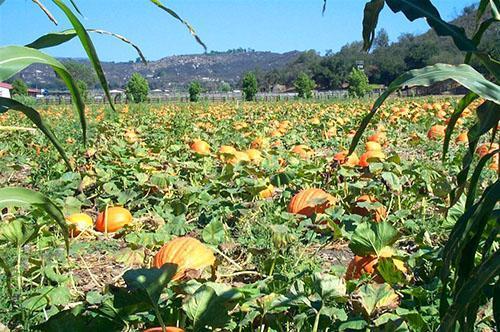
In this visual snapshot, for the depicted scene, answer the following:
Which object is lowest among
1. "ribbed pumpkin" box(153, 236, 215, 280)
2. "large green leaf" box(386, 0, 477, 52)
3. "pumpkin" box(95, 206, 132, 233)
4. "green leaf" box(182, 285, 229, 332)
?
"pumpkin" box(95, 206, 132, 233)

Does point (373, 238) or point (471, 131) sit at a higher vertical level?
point (471, 131)

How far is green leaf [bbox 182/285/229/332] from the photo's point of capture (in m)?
1.39

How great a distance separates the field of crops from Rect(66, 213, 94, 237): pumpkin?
0.04 feet

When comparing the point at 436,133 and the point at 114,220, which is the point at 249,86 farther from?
the point at 114,220

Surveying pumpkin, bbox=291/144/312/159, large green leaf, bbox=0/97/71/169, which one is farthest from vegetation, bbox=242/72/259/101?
large green leaf, bbox=0/97/71/169

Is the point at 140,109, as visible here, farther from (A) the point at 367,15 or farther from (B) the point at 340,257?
(A) the point at 367,15

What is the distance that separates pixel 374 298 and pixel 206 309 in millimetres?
464

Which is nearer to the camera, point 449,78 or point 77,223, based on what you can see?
point 449,78

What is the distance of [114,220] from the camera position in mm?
3068

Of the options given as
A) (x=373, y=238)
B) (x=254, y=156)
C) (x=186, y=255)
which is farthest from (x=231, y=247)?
(x=254, y=156)

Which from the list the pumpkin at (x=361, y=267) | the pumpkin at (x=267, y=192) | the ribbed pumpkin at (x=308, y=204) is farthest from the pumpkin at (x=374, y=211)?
the pumpkin at (x=361, y=267)

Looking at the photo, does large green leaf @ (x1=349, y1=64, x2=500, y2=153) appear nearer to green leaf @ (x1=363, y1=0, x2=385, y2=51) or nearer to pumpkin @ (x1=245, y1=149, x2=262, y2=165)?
green leaf @ (x1=363, y1=0, x2=385, y2=51)

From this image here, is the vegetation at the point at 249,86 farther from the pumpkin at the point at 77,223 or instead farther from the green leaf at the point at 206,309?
the green leaf at the point at 206,309

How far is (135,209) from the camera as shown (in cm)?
367
